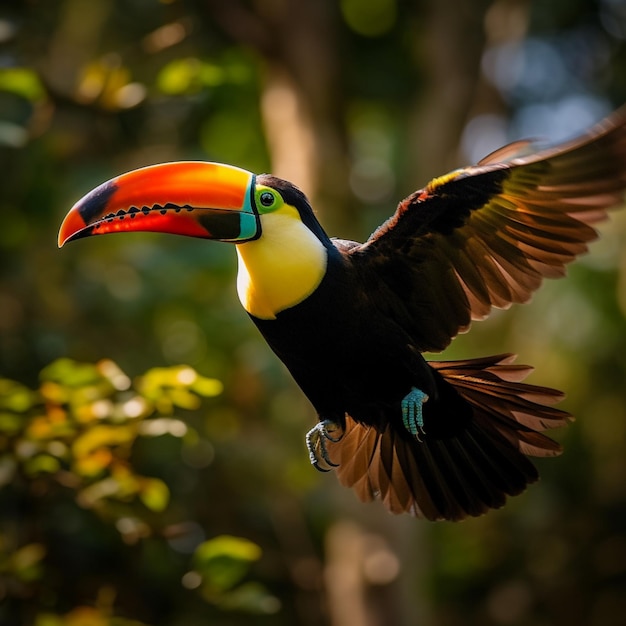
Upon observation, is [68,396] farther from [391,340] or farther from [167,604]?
[167,604]

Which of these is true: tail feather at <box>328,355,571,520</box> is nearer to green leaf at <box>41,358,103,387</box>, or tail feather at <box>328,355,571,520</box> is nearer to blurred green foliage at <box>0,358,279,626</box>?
blurred green foliage at <box>0,358,279,626</box>

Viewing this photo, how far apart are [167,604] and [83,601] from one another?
2288 mm

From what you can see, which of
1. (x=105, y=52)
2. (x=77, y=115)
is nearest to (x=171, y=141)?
(x=105, y=52)

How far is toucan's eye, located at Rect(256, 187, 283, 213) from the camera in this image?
329 cm

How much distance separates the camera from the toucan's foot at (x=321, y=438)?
12.3 feet

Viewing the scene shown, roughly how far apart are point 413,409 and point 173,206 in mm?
920

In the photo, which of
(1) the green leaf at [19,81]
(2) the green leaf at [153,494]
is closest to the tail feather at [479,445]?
(2) the green leaf at [153,494]

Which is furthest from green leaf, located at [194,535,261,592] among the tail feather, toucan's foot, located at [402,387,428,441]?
toucan's foot, located at [402,387,428,441]

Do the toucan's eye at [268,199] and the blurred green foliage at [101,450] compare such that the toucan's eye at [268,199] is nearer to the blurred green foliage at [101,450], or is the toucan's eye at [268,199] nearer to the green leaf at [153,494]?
the blurred green foliage at [101,450]

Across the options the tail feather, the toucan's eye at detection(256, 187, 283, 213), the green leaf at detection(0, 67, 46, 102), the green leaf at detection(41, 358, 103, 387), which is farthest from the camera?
the green leaf at detection(0, 67, 46, 102)

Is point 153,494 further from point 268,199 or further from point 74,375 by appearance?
point 268,199

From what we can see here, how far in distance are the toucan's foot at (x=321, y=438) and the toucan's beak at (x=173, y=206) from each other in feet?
2.58

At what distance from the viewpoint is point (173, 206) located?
322 cm

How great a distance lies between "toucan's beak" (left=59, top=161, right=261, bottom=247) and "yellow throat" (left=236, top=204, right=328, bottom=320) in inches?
2.0
